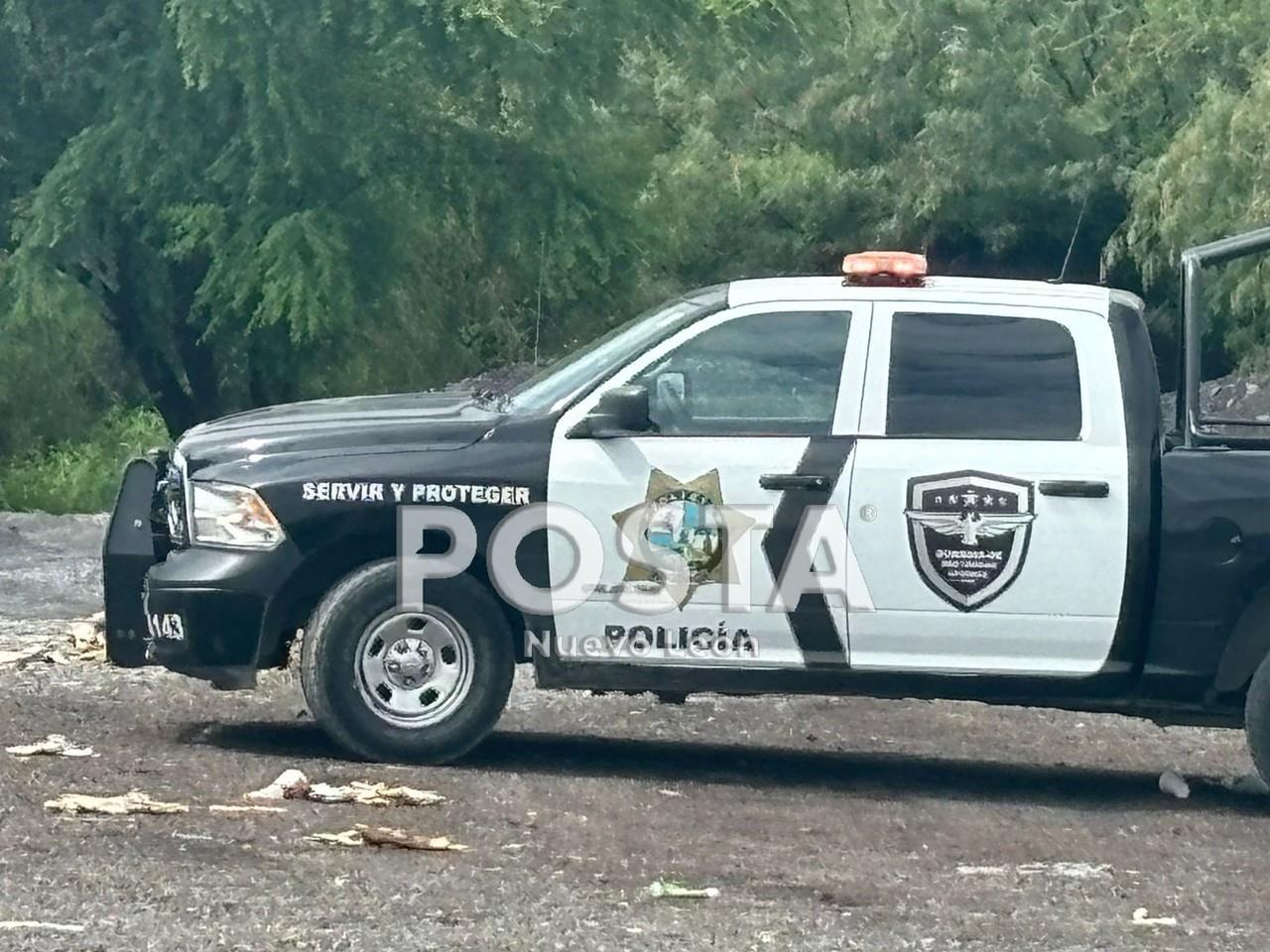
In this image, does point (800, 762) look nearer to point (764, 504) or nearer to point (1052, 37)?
point (764, 504)

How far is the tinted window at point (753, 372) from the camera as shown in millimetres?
8398

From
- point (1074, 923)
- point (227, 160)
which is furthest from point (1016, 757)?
point (227, 160)

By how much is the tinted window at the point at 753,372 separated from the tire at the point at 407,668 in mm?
992

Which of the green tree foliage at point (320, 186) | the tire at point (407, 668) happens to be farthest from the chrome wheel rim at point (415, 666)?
the green tree foliage at point (320, 186)

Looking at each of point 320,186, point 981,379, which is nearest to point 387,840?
point 981,379

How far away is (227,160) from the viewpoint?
2316 centimetres

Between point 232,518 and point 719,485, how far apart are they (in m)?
1.78

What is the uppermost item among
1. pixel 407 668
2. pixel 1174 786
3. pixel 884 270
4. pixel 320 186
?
pixel 320 186

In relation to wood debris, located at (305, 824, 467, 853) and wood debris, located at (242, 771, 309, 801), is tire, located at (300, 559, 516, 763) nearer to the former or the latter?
wood debris, located at (242, 771, 309, 801)

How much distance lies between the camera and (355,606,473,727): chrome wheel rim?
8.44m

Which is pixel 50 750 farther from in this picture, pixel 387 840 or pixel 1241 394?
pixel 1241 394

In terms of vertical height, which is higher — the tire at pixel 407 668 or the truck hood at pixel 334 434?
the truck hood at pixel 334 434

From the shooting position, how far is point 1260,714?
8.46 meters

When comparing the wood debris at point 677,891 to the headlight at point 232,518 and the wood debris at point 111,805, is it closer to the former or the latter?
the wood debris at point 111,805
